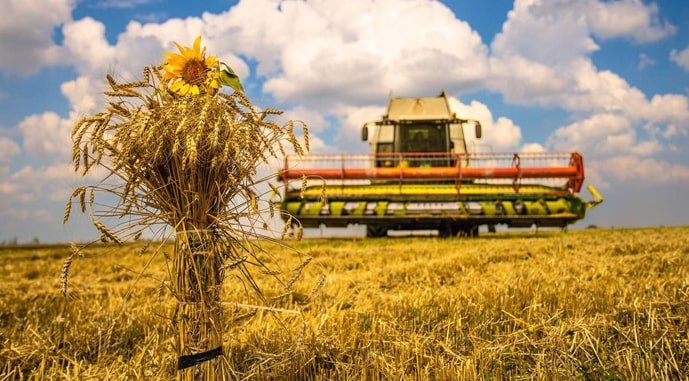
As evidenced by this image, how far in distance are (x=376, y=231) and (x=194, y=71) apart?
11.1 metres

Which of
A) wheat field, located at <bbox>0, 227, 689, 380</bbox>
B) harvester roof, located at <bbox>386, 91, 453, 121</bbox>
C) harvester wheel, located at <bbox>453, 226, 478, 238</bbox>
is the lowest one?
wheat field, located at <bbox>0, 227, 689, 380</bbox>

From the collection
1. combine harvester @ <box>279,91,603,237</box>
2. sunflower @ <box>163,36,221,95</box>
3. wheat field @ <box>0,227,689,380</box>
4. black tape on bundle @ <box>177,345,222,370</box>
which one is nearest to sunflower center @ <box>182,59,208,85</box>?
sunflower @ <box>163,36,221,95</box>

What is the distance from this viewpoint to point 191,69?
2184mm

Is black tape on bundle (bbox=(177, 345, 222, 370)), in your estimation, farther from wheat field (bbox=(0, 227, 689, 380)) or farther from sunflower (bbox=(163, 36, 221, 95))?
sunflower (bbox=(163, 36, 221, 95))

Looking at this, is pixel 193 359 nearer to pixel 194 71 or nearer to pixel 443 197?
pixel 194 71

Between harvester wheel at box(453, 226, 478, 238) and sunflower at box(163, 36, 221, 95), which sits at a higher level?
sunflower at box(163, 36, 221, 95)

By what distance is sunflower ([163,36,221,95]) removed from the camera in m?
2.14

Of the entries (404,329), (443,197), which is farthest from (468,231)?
(404,329)

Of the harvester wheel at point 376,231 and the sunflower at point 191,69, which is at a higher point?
the sunflower at point 191,69

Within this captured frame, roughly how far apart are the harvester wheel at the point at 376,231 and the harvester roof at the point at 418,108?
3256mm

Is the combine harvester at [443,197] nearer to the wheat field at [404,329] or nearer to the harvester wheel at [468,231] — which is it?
the harvester wheel at [468,231]

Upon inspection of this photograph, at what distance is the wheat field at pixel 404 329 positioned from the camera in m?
2.50

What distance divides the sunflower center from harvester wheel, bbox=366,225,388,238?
10.9m

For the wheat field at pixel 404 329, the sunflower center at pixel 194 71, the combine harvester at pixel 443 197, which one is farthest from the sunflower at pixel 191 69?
the combine harvester at pixel 443 197
